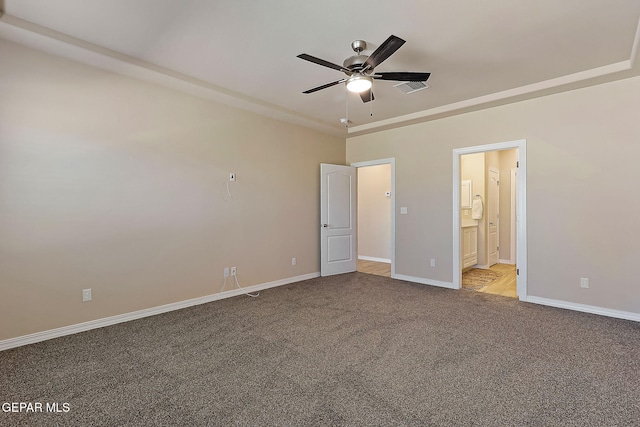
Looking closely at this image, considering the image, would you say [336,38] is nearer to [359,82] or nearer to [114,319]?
[359,82]

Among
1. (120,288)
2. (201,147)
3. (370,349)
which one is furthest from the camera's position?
(201,147)

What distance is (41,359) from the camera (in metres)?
2.47

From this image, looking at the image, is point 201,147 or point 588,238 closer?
point 588,238

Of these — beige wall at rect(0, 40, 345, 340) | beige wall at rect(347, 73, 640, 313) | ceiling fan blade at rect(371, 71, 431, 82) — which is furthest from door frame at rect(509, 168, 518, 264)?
beige wall at rect(0, 40, 345, 340)

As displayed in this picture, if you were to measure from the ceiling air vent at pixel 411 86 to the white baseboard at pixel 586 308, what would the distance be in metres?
3.10

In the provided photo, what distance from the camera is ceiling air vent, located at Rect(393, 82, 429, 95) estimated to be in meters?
3.56

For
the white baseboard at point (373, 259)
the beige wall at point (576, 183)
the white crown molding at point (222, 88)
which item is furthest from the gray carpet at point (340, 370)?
the white baseboard at point (373, 259)

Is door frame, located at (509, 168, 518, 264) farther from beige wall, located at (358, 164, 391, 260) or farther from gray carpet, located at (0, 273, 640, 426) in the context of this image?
gray carpet, located at (0, 273, 640, 426)

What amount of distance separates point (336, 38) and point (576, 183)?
3368 mm

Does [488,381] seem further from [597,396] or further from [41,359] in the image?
[41,359]

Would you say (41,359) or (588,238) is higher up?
(588,238)

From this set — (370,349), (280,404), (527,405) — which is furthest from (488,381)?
(280,404)

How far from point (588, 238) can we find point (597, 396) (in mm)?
2321

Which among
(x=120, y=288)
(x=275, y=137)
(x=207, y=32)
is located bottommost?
(x=120, y=288)
